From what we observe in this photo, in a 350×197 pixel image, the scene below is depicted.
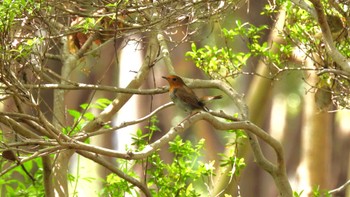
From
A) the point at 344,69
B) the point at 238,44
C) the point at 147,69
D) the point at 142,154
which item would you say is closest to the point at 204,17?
the point at 147,69

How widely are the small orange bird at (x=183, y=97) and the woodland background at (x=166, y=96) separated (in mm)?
159

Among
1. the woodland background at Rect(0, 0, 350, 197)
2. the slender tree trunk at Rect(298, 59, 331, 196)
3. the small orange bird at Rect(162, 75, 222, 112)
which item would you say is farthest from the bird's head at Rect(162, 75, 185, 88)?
the slender tree trunk at Rect(298, 59, 331, 196)

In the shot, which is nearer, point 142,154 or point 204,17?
point 142,154

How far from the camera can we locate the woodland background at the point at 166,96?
4383mm

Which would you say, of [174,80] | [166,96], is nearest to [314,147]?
[166,96]

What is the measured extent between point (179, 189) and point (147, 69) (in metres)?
0.91

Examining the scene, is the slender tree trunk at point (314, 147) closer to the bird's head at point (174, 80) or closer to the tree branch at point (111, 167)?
the bird's head at point (174, 80)

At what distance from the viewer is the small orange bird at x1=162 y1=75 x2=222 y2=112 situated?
5.36 metres

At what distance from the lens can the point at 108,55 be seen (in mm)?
Answer: 9414

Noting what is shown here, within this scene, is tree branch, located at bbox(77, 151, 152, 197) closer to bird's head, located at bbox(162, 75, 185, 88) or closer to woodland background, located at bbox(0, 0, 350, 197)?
woodland background, located at bbox(0, 0, 350, 197)

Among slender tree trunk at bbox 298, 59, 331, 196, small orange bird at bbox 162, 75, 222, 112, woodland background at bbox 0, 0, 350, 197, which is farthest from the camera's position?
slender tree trunk at bbox 298, 59, 331, 196

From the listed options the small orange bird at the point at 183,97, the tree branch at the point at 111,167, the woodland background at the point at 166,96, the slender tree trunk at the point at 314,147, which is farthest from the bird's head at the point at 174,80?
the slender tree trunk at the point at 314,147

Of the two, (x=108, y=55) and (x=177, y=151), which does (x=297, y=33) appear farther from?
(x=108, y=55)

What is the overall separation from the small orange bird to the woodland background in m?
0.16
